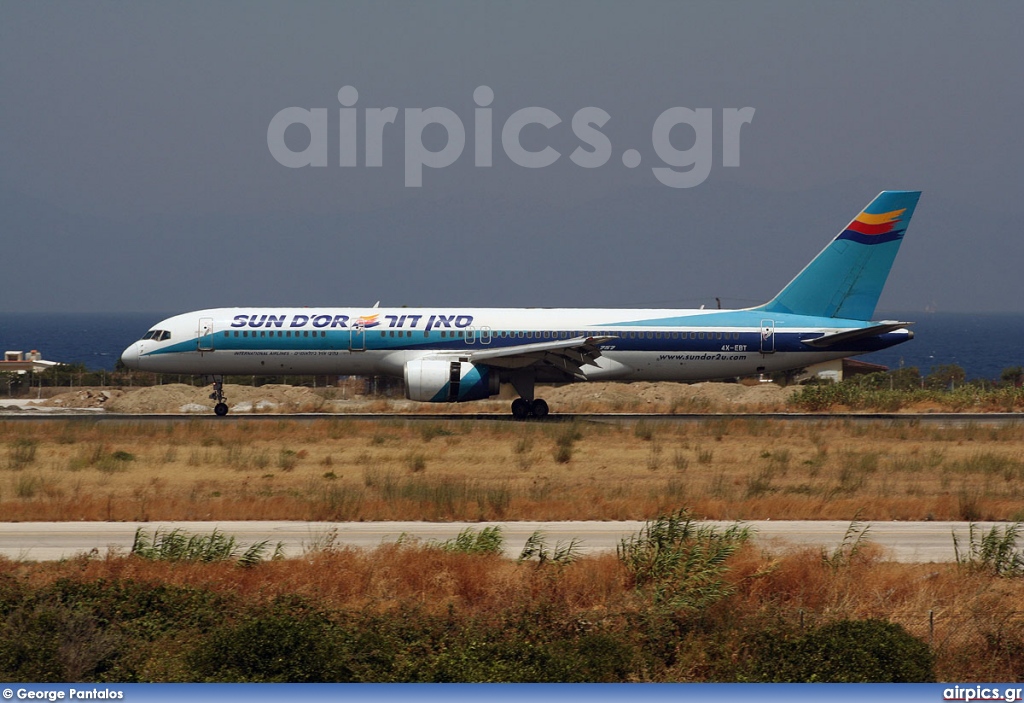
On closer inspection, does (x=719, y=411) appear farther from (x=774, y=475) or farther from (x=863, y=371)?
(x=863, y=371)

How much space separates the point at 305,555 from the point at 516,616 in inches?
161

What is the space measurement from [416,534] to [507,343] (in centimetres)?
2009

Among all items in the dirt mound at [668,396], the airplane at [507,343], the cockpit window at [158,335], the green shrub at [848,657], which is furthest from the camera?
the dirt mound at [668,396]

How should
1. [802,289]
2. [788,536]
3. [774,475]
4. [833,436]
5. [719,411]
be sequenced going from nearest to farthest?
1. [788,536]
2. [774,475]
3. [833,436]
4. [802,289]
5. [719,411]

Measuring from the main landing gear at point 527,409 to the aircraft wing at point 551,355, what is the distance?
1.64 meters

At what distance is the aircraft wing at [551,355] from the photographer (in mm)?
35594

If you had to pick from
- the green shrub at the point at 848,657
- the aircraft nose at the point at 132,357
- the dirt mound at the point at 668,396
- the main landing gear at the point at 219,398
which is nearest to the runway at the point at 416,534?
the green shrub at the point at 848,657

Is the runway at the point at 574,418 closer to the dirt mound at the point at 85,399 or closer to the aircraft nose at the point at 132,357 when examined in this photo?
the aircraft nose at the point at 132,357

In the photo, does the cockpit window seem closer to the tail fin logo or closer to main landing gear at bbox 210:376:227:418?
main landing gear at bbox 210:376:227:418

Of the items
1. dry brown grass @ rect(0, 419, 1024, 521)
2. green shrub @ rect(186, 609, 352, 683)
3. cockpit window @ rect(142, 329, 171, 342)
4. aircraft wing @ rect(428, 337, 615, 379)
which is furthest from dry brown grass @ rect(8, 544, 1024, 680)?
cockpit window @ rect(142, 329, 171, 342)

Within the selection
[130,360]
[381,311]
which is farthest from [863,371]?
[130,360]

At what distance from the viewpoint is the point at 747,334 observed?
128 feet

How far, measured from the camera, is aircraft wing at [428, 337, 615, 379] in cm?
3559


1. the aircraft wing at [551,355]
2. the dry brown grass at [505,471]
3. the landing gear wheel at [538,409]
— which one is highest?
the aircraft wing at [551,355]
